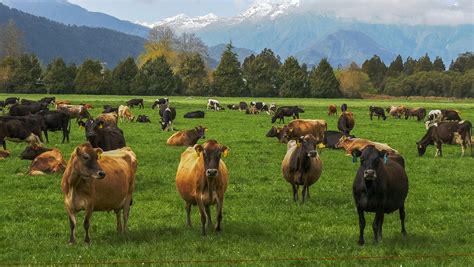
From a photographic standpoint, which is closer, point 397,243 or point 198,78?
point 397,243

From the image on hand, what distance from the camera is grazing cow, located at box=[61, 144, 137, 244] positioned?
31.4ft

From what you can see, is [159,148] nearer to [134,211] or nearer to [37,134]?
[37,134]

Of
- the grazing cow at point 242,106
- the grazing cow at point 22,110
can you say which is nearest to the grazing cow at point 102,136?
the grazing cow at point 22,110

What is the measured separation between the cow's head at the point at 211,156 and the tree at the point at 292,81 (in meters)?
98.9

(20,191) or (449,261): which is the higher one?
(449,261)

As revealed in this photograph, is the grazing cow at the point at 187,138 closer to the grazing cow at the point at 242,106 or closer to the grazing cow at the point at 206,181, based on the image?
the grazing cow at the point at 206,181

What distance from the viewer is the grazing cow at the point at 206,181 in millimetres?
10565

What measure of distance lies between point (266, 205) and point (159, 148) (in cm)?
1270

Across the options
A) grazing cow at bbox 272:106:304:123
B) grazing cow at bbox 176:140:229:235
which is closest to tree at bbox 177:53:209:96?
grazing cow at bbox 272:106:304:123

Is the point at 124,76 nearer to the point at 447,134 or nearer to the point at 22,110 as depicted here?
the point at 22,110

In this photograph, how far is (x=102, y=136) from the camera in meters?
18.4

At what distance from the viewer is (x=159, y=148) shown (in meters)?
25.7

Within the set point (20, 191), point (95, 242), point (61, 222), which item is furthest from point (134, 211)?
point (20, 191)

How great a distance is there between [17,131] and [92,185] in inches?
592
